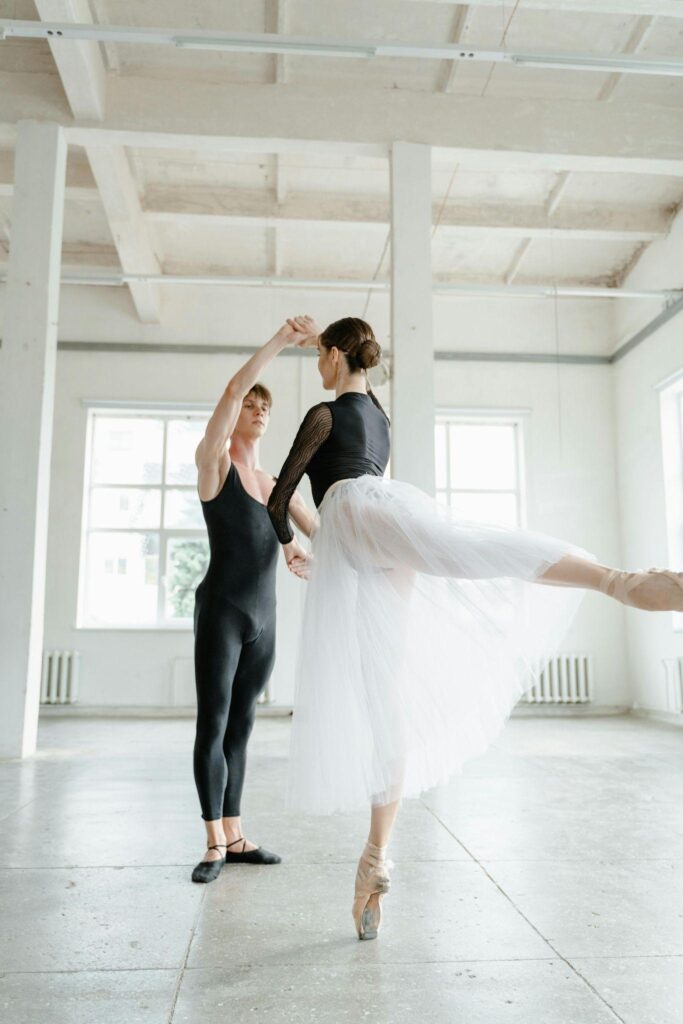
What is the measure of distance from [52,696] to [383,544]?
7.42 meters

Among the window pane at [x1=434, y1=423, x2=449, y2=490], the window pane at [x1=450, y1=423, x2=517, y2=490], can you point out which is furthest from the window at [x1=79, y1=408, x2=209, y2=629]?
the window pane at [x1=450, y1=423, x2=517, y2=490]

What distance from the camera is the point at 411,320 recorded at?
221 inches

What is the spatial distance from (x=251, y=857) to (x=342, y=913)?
0.64m

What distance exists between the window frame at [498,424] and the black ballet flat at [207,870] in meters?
7.19

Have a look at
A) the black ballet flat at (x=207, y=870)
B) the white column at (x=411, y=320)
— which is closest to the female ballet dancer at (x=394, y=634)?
the black ballet flat at (x=207, y=870)

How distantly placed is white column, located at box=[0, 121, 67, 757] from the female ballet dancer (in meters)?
3.65

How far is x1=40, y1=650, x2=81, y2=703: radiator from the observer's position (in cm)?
862

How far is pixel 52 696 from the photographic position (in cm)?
862

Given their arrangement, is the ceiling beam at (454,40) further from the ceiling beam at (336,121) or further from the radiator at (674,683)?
the radiator at (674,683)

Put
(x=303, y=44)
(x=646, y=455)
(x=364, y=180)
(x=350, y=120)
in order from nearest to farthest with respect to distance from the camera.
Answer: (x=303, y=44), (x=350, y=120), (x=364, y=180), (x=646, y=455)

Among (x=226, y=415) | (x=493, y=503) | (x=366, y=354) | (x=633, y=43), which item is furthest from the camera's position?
(x=493, y=503)

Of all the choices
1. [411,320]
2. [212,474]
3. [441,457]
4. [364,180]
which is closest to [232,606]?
[212,474]

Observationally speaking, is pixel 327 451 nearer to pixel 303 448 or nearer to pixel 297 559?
pixel 303 448

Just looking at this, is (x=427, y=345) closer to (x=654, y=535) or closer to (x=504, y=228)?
(x=504, y=228)
